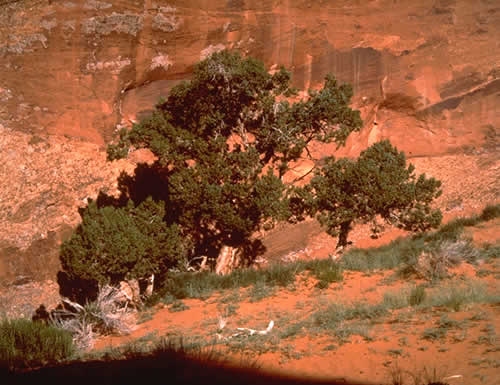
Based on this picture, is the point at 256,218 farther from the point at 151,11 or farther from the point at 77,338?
the point at 151,11

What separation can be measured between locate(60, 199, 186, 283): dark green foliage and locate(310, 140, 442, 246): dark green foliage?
4526mm

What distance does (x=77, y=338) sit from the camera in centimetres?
833

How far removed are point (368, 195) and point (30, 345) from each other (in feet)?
31.7

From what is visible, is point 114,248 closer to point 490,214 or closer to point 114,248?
point 114,248

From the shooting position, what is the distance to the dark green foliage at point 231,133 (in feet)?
42.9

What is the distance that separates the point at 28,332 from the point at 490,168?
19607mm

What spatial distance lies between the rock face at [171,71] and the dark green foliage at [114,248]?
17.9 ft

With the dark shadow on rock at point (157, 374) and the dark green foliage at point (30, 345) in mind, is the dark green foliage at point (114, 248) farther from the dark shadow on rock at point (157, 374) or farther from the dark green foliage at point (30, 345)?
the dark shadow on rock at point (157, 374)

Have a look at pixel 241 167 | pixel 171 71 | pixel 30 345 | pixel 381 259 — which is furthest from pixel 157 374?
pixel 171 71

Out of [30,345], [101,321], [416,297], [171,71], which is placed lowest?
[101,321]

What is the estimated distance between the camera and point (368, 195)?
14109mm

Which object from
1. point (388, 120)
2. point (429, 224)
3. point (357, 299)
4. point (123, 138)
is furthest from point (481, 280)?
point (388, 120)

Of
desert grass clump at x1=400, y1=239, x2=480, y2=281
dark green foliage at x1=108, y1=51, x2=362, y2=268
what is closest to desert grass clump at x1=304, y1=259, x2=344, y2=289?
desert grass clump at x1=400, y1=239, x2=480, y2=281

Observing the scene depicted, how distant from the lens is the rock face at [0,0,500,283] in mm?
18047
